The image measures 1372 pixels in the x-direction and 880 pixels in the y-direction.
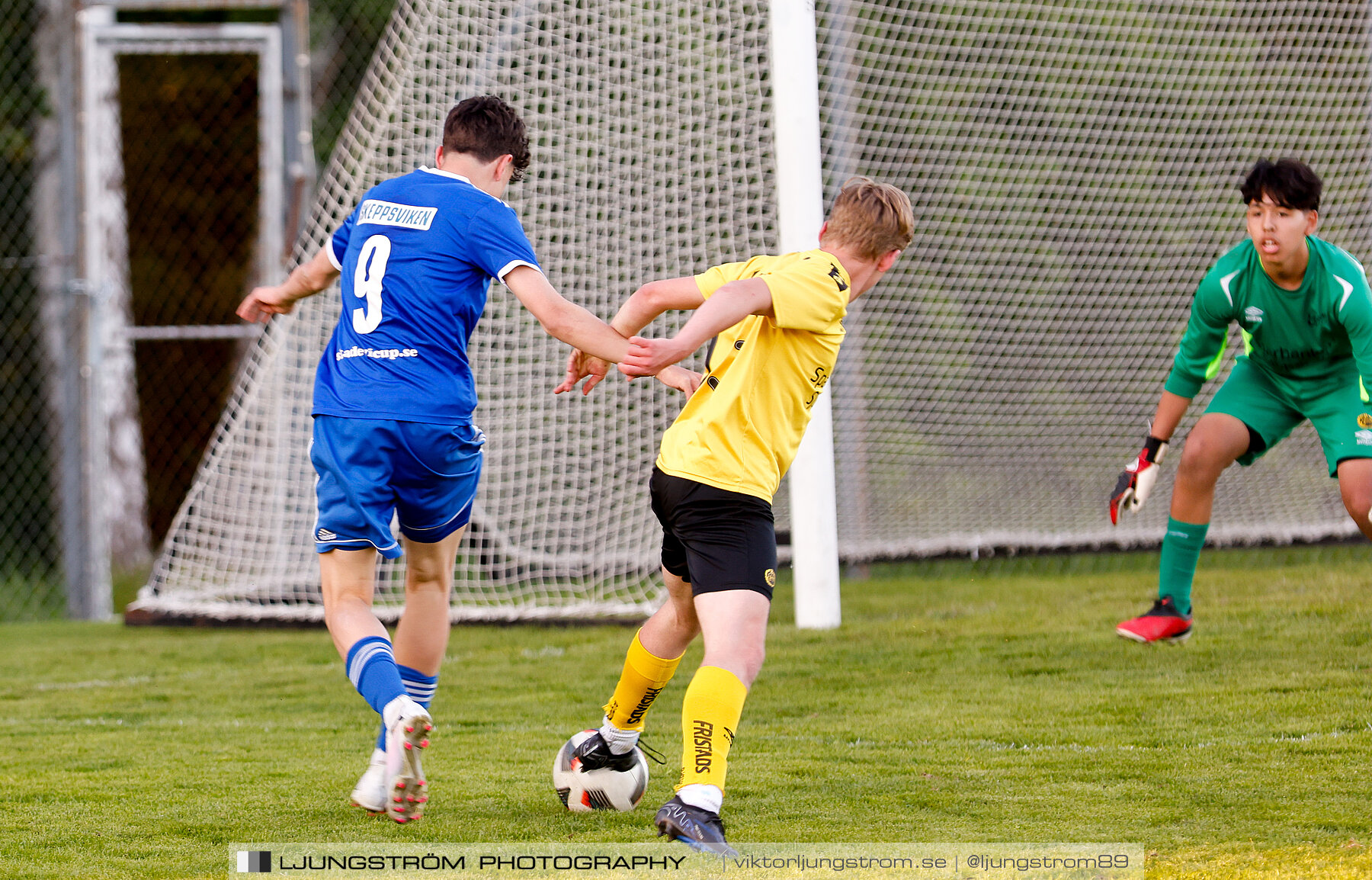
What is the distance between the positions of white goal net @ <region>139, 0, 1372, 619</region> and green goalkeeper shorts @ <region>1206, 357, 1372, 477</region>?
2733 millimetres

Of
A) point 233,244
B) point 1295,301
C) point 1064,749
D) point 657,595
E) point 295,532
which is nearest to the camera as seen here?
point 1064,749

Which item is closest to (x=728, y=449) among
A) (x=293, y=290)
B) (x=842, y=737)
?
(x=293, y=290)

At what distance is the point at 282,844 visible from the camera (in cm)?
308

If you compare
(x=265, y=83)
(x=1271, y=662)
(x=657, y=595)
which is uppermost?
(x=265, y=83)

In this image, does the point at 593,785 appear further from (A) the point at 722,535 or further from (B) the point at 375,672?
(A) the point at 722,535

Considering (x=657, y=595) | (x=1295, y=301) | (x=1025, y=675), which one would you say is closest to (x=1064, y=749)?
(x=1025, y=675)

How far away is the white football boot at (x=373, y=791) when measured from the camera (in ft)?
10.6

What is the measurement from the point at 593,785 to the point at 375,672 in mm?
624

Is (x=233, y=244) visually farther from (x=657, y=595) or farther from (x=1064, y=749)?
→ (x=1064, y=749)

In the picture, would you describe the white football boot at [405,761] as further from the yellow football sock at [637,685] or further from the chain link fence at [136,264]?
the chain link fence at [136,264]

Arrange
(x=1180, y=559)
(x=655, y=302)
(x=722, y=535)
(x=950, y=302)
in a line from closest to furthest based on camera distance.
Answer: (x=722, y=535), (x=655, y=302), (x=1180, y=559), (x=950, y=302)

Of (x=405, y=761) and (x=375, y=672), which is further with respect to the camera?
(x=375, y=672)

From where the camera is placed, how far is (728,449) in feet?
10.3

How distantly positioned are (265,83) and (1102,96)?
5.45 m
